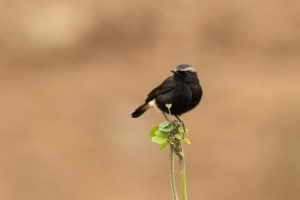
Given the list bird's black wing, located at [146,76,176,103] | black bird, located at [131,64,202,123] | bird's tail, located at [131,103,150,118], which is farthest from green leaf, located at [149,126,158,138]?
bird's tail, located at [131,103,150,118]

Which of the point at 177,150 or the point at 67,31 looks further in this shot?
the point at 67,31

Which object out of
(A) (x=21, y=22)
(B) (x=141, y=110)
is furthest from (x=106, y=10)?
(B) (x=141, y=110)

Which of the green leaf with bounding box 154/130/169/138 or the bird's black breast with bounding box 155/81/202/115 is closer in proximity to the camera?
the green leaf with bounding box 154/130/169/138

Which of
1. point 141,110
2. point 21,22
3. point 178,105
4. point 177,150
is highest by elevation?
point 21,22

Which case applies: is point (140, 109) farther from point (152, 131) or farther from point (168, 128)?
point (168, 128)

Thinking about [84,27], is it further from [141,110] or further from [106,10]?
[141,110]

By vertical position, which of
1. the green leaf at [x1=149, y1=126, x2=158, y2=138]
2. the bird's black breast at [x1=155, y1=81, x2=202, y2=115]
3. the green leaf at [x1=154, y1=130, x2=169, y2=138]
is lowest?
the green leaf at [x1=154, y1=130, x2=169, y2=138]

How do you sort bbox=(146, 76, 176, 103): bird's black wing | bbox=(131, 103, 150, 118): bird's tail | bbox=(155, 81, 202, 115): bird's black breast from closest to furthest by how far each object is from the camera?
bbox=(155, 81, 202, 115): bird's black breast < bbox=(146, 76, 176, 103): bird's black wing < bbox=(131, 103, 150, 118): bird's tail

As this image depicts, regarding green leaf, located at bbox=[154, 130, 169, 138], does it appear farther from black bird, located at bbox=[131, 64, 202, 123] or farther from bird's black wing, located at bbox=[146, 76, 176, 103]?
bird's black wing, located at bbox=[146, 76, 176, 103]
